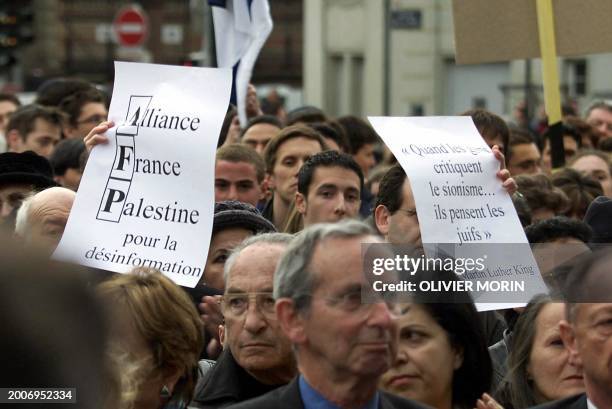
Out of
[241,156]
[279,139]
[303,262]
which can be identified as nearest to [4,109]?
[279,139]

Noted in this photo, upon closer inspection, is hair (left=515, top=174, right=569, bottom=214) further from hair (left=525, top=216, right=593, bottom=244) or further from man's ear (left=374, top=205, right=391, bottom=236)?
man's ear (left=374, top=205, right=391, bottom=236)

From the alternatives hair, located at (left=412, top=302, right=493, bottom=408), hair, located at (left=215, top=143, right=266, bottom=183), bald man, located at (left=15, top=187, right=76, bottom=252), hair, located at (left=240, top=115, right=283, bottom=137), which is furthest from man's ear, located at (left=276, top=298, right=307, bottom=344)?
hair, located at (left=240, top=115, right=283, bottom=137)

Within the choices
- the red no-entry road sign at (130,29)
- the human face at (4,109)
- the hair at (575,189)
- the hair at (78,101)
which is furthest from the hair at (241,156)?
the red no-entry road sign at (130,29)

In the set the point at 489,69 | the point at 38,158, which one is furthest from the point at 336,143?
the point at 489,69

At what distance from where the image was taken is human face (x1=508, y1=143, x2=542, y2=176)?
9.66m

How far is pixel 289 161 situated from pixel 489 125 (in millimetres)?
1474

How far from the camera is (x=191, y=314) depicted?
173 inches

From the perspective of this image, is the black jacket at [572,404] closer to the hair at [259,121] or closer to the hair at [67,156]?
the hair at [67,156]

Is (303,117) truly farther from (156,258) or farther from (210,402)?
(210,402)

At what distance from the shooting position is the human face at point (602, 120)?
1317cm

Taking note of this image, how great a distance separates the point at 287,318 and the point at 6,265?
178 cm

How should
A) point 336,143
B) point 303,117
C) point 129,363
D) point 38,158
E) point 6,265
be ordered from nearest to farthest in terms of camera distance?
point 6,265 → point 129,363 → point 38,158 → point 336,143 → point 303,117

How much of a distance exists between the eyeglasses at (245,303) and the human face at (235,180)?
312 centimetres

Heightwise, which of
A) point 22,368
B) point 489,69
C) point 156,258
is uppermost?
point 22,368
